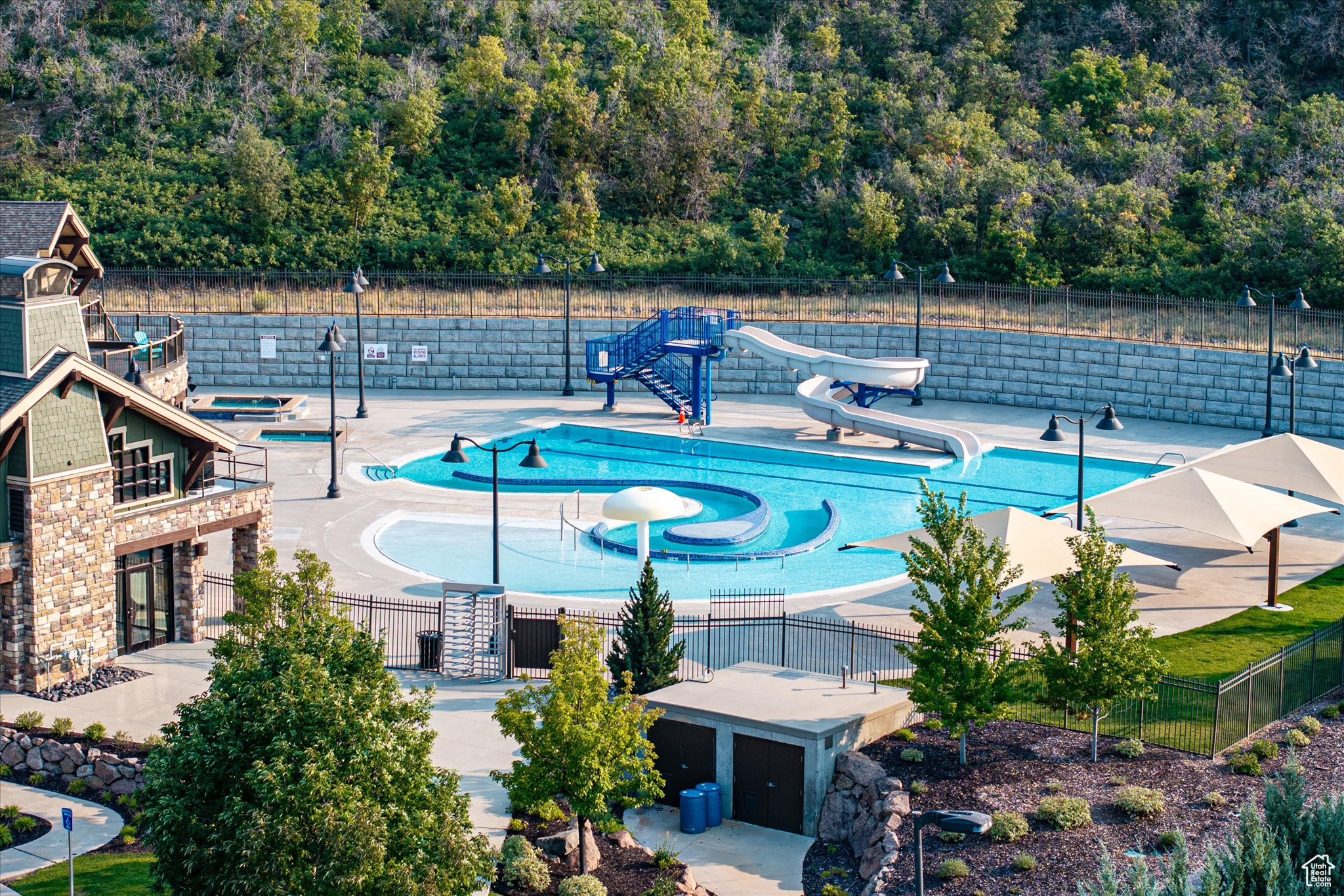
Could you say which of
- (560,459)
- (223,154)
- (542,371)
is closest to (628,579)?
(560,459)

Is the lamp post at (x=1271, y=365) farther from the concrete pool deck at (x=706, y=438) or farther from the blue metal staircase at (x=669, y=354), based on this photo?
the blue metal staircase at (x=669, y=354)

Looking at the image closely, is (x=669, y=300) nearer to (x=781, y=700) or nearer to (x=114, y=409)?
(x=114, y=409)

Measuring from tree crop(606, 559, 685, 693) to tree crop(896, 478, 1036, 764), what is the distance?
377cm

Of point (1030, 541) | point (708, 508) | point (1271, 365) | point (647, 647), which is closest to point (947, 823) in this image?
point (647, 647)

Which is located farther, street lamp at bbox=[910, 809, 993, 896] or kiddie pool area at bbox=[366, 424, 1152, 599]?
kiddie pool area at bbox=[366, 424, 1152, 599]

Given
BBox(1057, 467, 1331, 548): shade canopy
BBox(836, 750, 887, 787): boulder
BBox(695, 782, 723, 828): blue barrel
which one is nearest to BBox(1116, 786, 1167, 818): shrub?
BBox(836, 750, 887, 787): boulder

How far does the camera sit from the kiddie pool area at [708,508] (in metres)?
32.5

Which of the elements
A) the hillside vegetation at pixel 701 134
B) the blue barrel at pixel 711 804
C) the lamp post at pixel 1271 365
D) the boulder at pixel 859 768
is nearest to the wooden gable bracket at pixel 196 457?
the blue barrel at pixel 711 804

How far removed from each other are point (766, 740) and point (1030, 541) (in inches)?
291

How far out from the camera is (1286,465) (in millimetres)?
31562

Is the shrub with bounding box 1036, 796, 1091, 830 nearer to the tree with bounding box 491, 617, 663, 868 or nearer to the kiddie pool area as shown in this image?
the tree with bounding box 491, 617, 663, 868

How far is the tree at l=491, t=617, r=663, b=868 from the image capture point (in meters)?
18.7

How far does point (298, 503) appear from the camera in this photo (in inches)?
1468

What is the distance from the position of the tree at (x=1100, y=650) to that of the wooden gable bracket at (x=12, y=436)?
16006mm
